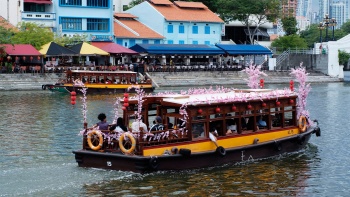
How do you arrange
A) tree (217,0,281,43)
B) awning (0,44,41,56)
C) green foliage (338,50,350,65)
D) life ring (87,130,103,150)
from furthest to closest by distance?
green foliage (338,50,350,65) < tree (217,0,281,43) < awning (0,44,41,56) < life ring (87,130,103,150)

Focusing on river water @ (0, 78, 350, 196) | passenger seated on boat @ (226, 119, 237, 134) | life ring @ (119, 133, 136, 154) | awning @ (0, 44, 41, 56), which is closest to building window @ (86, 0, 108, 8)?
awning @ (0, 44, 41, 56)

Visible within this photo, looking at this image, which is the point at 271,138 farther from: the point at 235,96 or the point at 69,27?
the point at 69,27

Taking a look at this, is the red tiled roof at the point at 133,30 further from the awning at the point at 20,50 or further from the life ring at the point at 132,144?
the life ring at the point at 132,144

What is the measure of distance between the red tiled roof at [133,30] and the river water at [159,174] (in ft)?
139

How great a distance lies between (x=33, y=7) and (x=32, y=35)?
24.9ft

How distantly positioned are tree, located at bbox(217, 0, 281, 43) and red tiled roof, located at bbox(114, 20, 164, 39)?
10.3m

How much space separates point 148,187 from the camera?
19.6 meters

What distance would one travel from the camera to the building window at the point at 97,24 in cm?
7112

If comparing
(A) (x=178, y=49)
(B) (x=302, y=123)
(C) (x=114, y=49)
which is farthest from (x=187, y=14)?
(B) (x=302, y=123)

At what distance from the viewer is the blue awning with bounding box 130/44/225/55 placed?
69.1m

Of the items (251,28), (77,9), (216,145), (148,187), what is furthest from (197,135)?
(251,28)

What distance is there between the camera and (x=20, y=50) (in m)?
59.1

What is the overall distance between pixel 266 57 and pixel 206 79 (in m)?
16.3

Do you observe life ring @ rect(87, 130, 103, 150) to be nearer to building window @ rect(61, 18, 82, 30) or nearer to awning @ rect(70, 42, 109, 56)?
awning @ rect(70, 42, 109, 56)
